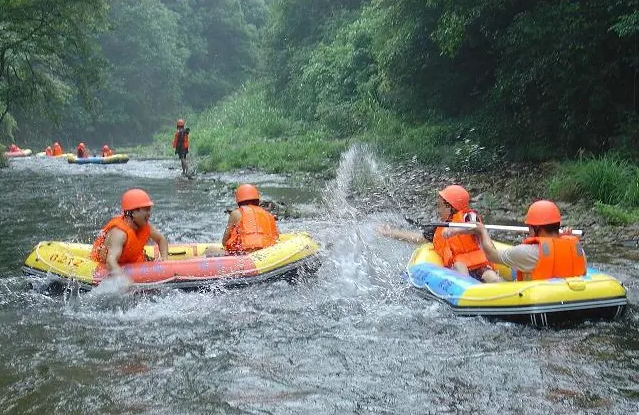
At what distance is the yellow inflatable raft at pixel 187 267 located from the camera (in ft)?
22.7

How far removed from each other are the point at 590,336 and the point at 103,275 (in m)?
4.47

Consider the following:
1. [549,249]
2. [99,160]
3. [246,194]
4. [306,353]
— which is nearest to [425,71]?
[246,194]

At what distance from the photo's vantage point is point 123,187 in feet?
57.4

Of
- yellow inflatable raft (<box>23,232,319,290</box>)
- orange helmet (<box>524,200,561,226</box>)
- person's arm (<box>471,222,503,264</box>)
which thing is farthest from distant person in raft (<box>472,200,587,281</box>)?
yellow inflatable raft (<box>23,232,319,290</box>)

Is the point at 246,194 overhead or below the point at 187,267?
overhead

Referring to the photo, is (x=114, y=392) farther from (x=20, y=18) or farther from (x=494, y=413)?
(x=20, y=18)

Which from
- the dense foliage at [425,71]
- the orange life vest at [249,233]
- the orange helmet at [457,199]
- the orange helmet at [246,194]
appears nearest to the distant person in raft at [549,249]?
the orange helmet at [457,199]

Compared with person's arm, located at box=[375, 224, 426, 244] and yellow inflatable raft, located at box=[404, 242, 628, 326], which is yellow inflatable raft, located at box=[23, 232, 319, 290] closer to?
person's arm, located at box=[375, 224, 426, 244]

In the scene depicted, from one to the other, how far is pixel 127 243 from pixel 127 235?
9 centimetres

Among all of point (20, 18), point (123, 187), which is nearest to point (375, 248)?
point (123, 187)

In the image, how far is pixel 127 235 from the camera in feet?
22.6

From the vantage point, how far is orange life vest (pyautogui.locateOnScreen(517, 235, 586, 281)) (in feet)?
18.9

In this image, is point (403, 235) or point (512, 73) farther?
point (512, 73)

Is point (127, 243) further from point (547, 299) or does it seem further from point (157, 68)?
point (157, 68)
